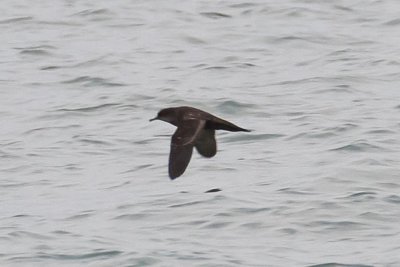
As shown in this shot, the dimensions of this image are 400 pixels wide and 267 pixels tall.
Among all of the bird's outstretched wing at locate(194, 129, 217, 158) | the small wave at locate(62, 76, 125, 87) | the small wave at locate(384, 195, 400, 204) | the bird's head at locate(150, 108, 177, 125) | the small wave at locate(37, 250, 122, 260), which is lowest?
the small wave at locate(62, 76, 125, 87)

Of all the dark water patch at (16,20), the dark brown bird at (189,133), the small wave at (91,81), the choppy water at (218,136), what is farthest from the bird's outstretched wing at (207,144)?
the dark water patch at (16,20)

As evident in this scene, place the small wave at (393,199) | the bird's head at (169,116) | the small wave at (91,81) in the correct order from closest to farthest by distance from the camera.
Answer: the bird's head at (169,116) < the small wave at (393,199) < the small wave at (91,81)

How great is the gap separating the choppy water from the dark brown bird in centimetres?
71

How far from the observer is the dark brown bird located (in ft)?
31.2

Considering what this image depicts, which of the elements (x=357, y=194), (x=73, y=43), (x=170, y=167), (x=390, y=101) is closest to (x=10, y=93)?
(x=73, y=43)

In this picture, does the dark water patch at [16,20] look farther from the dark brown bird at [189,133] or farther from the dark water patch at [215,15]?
the dark brown bird at [189,133]

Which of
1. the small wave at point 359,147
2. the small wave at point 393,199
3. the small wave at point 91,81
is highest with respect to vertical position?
the small wave at point 393,199

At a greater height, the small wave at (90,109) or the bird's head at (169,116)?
the bird's head at (169,116)

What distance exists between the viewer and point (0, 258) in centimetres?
1038

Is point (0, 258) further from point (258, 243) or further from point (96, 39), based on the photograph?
point (96, 39)

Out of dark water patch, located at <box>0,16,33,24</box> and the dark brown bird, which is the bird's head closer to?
the dark brown bird

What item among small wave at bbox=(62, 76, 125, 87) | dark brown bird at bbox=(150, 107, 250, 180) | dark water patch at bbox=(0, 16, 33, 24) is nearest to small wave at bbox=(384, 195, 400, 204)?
dark brown bird at bbox=(150, 107, 250, 180)

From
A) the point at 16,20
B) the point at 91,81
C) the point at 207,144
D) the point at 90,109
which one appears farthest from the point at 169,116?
the point at 16,20

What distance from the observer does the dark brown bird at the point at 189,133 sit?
31.2 ft
